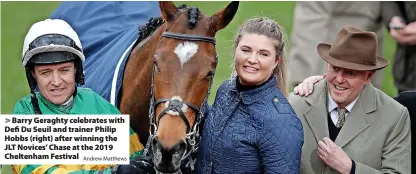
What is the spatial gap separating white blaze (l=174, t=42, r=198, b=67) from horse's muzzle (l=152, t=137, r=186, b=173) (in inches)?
17.7

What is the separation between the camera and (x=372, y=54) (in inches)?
202

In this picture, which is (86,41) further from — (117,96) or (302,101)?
(302,101)

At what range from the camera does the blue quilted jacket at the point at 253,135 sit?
4629 mm

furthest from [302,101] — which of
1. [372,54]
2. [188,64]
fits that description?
[188,64]

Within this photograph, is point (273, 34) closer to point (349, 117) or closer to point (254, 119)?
point (254, 119)

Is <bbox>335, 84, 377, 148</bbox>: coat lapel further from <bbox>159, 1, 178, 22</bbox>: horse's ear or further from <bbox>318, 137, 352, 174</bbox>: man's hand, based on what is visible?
<bbox>159, 1, 178, 22</bbox>: horse's ear

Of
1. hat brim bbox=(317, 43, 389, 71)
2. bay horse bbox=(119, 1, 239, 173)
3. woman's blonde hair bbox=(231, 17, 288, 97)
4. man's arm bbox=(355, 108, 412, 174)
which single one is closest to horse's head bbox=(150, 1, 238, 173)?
bay horse bbox=(119, 1, 239, 173)

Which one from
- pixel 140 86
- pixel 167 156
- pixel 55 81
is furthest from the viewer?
pixel 140 86

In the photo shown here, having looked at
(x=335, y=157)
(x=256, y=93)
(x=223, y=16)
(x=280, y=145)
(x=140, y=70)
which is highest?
(x=223, y=16)

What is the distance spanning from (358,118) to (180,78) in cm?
110

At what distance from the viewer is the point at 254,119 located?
4.72 meters

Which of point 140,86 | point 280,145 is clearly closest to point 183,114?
point 280,145

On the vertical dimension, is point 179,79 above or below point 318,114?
above

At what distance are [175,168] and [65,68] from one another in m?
0.84
